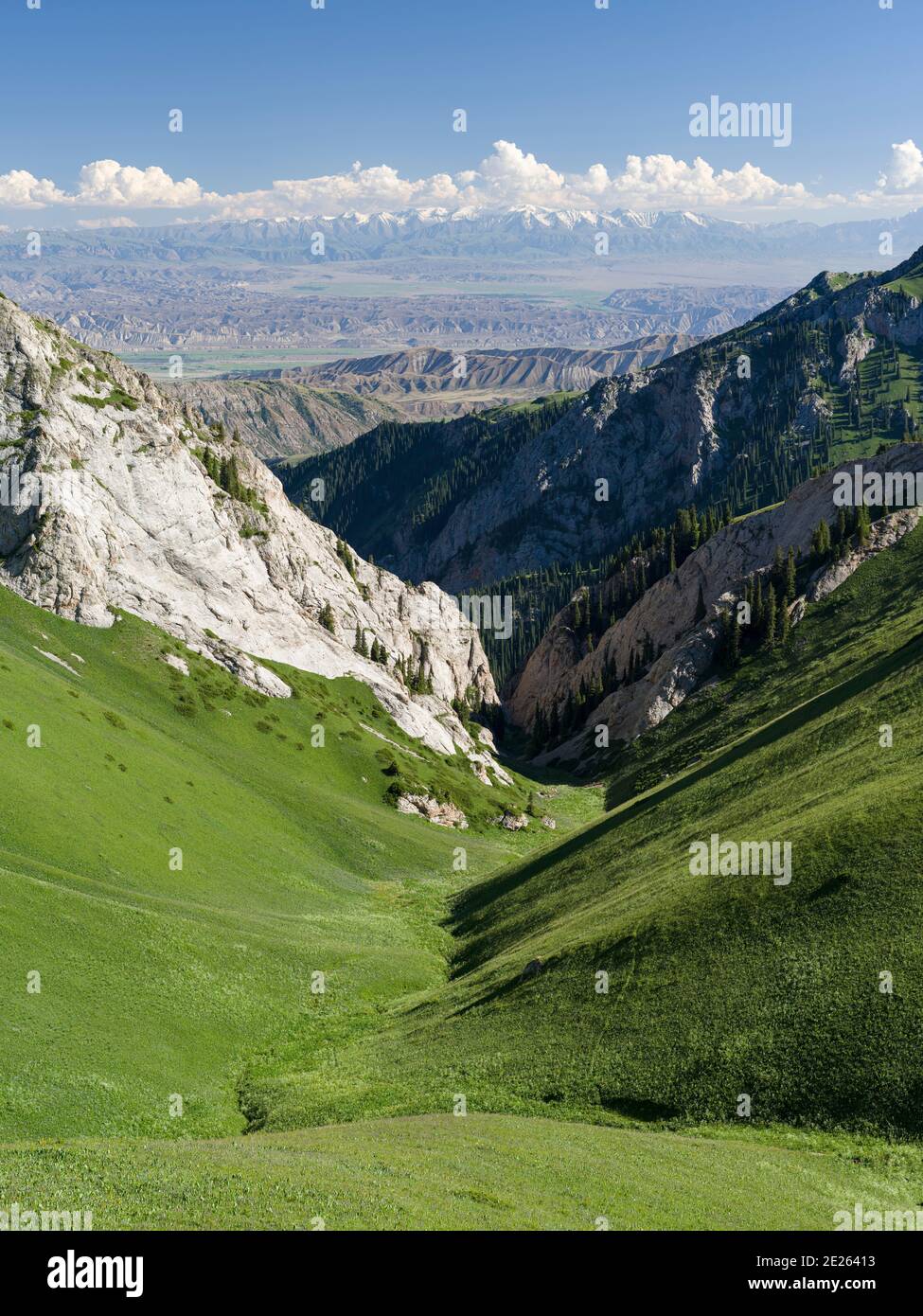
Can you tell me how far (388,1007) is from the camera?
61.9m

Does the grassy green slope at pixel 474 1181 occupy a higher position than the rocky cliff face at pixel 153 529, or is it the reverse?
the rocky cliff face at pixel 153 529

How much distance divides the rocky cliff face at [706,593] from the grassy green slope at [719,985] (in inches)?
3274

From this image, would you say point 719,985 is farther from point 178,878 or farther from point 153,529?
point 153,529

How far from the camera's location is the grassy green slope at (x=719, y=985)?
35594 mm

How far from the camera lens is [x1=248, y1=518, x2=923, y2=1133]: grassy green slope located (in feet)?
117

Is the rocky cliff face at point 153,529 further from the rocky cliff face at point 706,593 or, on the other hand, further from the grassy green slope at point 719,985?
the grassy green slope at point 719,985

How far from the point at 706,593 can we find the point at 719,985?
15251cm

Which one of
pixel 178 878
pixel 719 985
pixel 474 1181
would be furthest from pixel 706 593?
pixel 474 1181

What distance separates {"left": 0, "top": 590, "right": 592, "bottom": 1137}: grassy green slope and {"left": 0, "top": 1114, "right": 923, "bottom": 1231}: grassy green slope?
1181 centimetres

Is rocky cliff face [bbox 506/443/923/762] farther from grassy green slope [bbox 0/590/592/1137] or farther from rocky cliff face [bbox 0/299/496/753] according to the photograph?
grassy green slope [bbox 0/590/592/1137]

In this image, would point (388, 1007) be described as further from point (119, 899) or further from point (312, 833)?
point (312, 833)

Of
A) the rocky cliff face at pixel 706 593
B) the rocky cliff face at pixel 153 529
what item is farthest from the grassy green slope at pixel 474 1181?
the rocky cliff face at pixel 706 593

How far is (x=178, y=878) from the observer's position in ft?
235
